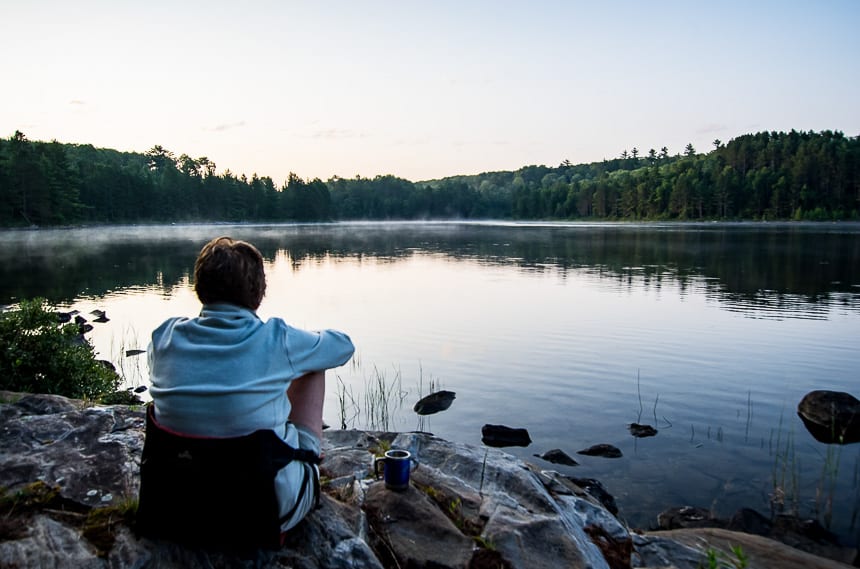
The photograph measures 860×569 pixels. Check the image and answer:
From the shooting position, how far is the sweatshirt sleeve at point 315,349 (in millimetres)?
3168

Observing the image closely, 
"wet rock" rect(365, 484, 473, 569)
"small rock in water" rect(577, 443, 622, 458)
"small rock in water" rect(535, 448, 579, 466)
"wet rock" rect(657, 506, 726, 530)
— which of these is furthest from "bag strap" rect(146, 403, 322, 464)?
"small rock in water" rect(577, 443, 622, 458)

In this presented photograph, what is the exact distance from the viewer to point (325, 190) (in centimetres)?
17162

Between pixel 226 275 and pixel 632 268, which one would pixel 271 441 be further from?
pixel 632 268

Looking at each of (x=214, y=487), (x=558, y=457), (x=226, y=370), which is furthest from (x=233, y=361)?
(x=558, y=457)

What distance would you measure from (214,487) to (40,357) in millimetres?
7052

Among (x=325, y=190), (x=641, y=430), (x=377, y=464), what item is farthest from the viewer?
(x=325, y=190)

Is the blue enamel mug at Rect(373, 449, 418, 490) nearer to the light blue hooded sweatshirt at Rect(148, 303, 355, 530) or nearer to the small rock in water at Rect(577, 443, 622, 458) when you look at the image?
the light blue hooded sweatshirt at Rect(148, 303, 355, 530)

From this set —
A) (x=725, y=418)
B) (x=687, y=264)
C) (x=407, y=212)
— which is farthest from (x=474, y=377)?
(x=407, y=212)

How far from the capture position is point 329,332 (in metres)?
3.37

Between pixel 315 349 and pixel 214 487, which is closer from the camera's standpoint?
pixel 214 487

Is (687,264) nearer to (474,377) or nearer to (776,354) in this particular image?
(776,354)

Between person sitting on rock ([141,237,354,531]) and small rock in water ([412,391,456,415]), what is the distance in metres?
7.58

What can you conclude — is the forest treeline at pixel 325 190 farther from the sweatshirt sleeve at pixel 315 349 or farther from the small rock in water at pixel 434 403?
the sweatshirt sleeve at pixel 315 349

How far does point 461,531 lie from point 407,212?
647ft
